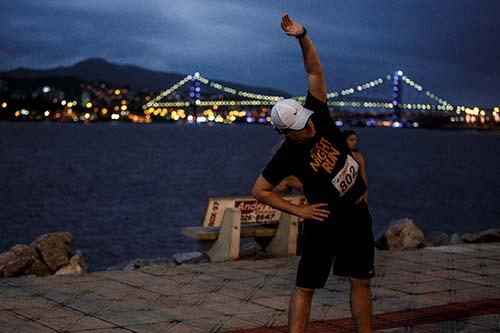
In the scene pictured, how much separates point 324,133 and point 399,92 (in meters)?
115

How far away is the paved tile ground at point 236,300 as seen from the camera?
5.43 metres

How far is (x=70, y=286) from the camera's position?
21.6 feet

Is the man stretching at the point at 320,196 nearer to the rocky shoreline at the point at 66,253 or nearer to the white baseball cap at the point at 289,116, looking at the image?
the white baseball cap at the point at 289,116

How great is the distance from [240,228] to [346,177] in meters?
4.75

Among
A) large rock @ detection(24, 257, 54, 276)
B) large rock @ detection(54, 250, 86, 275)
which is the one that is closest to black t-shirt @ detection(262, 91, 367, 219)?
large rock @ detection(24, 257, 54, 276)

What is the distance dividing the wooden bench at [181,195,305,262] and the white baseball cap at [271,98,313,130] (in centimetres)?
448

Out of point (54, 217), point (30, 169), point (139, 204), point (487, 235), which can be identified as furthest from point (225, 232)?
point (30, 169)

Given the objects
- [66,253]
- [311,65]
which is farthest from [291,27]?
[66,253]

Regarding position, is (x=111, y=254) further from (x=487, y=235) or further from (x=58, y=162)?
(x=58, y=162)

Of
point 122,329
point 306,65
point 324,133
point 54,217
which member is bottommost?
point 54,217

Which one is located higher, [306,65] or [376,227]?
[306,65]

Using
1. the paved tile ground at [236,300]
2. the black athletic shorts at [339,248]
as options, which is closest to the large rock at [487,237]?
the paved tile ground at [236,300]

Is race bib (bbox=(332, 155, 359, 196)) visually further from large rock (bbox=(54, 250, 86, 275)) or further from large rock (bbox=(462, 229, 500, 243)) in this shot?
large rock (bbox=(462, 229, 500, 243))

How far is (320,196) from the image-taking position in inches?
164
